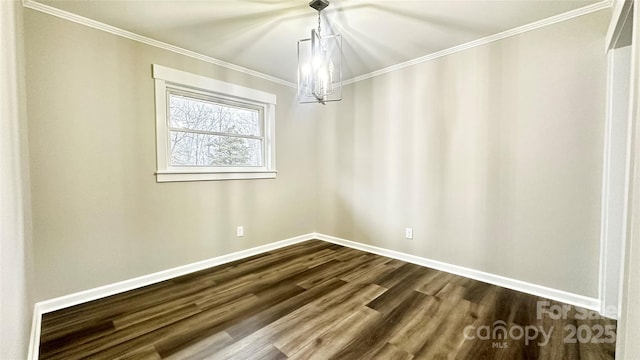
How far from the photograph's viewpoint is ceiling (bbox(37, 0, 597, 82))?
77.4 inches

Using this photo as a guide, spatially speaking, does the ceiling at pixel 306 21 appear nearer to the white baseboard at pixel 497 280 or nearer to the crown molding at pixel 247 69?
the crown molding at pixel 247 69

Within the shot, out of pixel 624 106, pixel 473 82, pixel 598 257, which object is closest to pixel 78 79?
pixel 473 82

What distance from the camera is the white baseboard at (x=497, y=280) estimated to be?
2.08 metres

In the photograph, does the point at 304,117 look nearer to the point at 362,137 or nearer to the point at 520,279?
the point at 362,137

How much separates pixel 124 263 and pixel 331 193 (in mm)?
2570

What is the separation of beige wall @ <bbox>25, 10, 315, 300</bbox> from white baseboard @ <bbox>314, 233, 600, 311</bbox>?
204 centimetres

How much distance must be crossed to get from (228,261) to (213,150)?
52.6 inches

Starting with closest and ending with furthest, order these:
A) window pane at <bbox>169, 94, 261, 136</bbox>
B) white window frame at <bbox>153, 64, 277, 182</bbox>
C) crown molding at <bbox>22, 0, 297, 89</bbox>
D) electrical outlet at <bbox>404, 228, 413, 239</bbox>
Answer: crown molding at <bbox>22, 0, 297, 89</bbox>
white window frame at <bbox>153, 64, 277, 182</bbox>
window pane at <bbox>169, 94, 261, 136</bbox>
electrical outlet at <bbox>404, 228, 413, 239</bbox>

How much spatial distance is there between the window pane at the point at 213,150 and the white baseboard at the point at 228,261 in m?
1.13

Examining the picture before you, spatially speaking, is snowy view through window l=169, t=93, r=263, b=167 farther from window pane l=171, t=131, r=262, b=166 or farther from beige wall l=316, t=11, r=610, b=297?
beige wall l=316, t=11, r=610, b=297

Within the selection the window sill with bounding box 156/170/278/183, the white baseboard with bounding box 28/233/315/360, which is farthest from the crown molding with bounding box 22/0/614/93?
the white baseboard with bounding box 28/233/315/360

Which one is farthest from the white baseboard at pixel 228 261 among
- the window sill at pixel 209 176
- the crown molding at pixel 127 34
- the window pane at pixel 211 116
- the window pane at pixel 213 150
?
the crown molding at pixel 127 34

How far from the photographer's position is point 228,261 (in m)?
3.06

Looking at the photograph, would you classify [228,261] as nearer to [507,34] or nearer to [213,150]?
[213,150]
